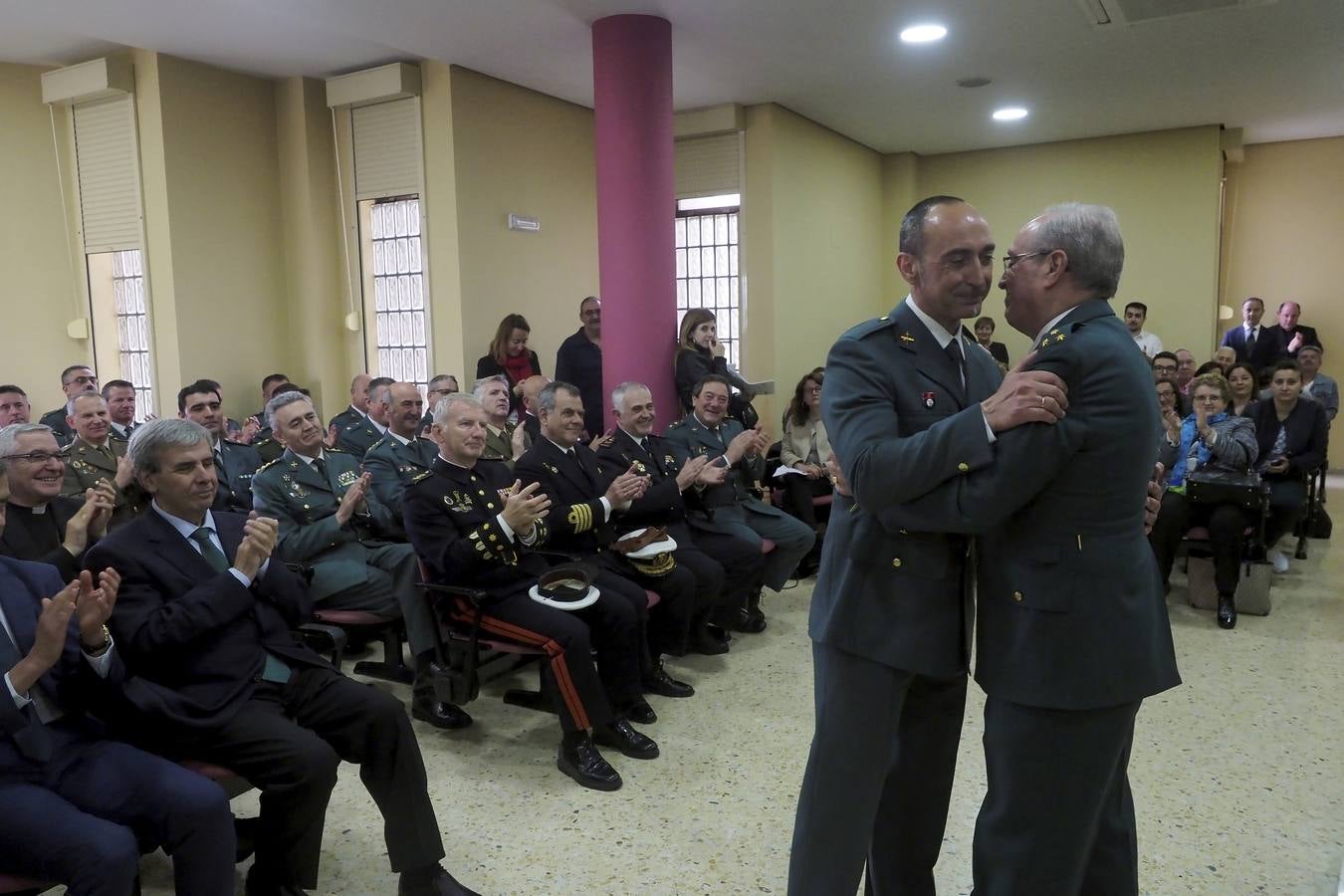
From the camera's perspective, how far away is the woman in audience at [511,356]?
5.95 m

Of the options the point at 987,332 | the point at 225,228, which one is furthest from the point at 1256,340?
the point at 225,228

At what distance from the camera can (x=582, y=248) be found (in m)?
7.18

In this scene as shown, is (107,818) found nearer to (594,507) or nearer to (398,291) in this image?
(594,507)

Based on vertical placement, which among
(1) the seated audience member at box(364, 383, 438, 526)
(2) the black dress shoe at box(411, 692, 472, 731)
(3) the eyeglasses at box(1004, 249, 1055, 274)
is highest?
(3) the eyeglasses at box(1004, 249, 1055, 274)

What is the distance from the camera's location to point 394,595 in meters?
3.54

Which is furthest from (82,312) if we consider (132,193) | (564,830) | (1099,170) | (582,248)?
(1099,170)

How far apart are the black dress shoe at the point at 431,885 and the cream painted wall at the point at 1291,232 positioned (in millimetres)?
9468

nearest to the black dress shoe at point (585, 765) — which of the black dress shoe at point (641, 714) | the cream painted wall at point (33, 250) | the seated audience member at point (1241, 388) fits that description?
the black dress shoe at point (641, 714)

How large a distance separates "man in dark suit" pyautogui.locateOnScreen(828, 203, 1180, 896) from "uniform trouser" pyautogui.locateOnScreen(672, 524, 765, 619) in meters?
2.47

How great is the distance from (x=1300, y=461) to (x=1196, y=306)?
3834 mm

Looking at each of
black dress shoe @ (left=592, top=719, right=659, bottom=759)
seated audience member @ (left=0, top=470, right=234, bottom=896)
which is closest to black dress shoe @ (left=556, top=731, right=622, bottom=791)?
black dress shoe @ (left=592, top=719, right=659, bottom=759)

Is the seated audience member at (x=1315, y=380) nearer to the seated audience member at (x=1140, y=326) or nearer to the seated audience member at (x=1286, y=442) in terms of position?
the seated audience member at (x=1140, y=326)

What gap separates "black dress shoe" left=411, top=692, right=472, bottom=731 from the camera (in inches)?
131

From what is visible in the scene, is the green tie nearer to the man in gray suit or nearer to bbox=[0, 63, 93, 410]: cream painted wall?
the man in gray suit
